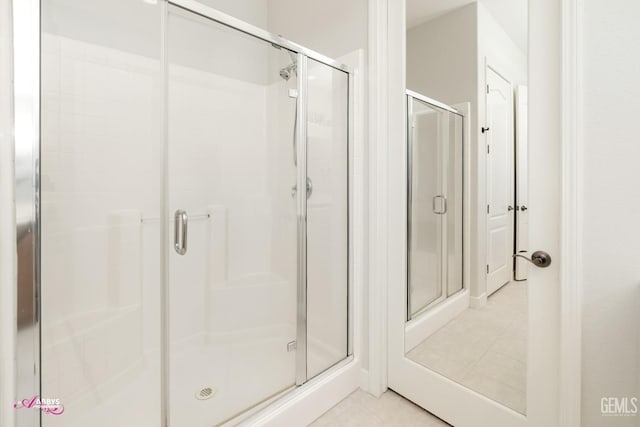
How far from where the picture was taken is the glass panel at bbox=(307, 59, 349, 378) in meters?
1.55

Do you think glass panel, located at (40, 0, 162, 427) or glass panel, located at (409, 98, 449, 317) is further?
glass panel, located at (409, 98, 449, 317)

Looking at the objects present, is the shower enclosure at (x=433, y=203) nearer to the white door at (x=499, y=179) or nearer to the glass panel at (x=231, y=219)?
the white door at (x=499, y=179)

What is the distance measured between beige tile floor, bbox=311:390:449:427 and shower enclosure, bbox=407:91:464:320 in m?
0.44

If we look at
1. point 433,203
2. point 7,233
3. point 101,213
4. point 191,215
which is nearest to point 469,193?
point 433,203

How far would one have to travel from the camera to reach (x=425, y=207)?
1.46 m

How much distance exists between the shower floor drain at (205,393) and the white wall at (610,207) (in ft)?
5.02

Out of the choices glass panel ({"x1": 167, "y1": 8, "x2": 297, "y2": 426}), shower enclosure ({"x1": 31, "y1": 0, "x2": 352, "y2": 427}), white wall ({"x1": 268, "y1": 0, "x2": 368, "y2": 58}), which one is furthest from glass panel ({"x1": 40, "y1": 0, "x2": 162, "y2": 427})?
white wall ({"x1": 268, "y1": 0, "x2": 368, "y2": 58})

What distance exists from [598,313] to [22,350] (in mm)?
1706

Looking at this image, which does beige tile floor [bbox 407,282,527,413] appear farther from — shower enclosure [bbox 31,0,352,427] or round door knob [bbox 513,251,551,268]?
shower enclosure [bbox 31,0,352,427]

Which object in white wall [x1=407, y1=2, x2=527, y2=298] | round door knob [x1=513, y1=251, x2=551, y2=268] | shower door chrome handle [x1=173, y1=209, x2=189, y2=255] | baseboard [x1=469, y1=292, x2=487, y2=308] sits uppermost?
white wall [x1=407, y1=2, x2=527, y2=298]

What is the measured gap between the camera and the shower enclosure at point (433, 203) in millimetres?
1337

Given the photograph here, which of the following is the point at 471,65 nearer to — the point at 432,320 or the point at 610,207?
the point at 610,207

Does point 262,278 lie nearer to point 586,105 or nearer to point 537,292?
point 537,292

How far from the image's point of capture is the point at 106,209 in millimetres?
1555
